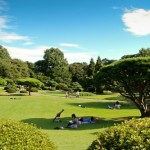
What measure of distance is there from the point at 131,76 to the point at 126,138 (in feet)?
70.9

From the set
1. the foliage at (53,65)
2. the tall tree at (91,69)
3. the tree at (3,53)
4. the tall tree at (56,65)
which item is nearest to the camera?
the tall tree at (91,69)

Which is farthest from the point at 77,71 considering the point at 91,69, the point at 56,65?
the point at 91,69

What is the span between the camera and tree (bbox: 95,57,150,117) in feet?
92.2

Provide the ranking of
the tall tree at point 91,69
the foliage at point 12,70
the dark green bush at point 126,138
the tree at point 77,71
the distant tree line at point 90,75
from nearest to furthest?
the dark green bush at point 126,138
the distant tree line at point 90,75
the tall tree at point 91,69
the foliage at point 12,70
the tree at point 77,71

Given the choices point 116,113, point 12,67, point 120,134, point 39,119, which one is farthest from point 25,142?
point 12,67

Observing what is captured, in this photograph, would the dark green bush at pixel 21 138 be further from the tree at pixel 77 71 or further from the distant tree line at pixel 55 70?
the tree at pixel 77 71

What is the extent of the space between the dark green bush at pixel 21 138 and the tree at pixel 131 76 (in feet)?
64.3

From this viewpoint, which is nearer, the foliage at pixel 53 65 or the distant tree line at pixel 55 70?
the distant tree line at pixel 55 70

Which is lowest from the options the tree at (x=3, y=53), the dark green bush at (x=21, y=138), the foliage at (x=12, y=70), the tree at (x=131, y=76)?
the dark green bush at (x=21, y=138)

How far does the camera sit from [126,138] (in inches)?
298

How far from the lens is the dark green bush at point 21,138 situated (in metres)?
8.59

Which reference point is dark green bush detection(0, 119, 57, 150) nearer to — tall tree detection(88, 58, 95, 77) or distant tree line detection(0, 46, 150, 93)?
distant tree line detection(0, 46, 150, 93)

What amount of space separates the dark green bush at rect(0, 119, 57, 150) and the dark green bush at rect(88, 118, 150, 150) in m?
1.60

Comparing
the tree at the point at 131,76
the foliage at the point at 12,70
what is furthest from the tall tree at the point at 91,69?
the tree at the point at 131,76
